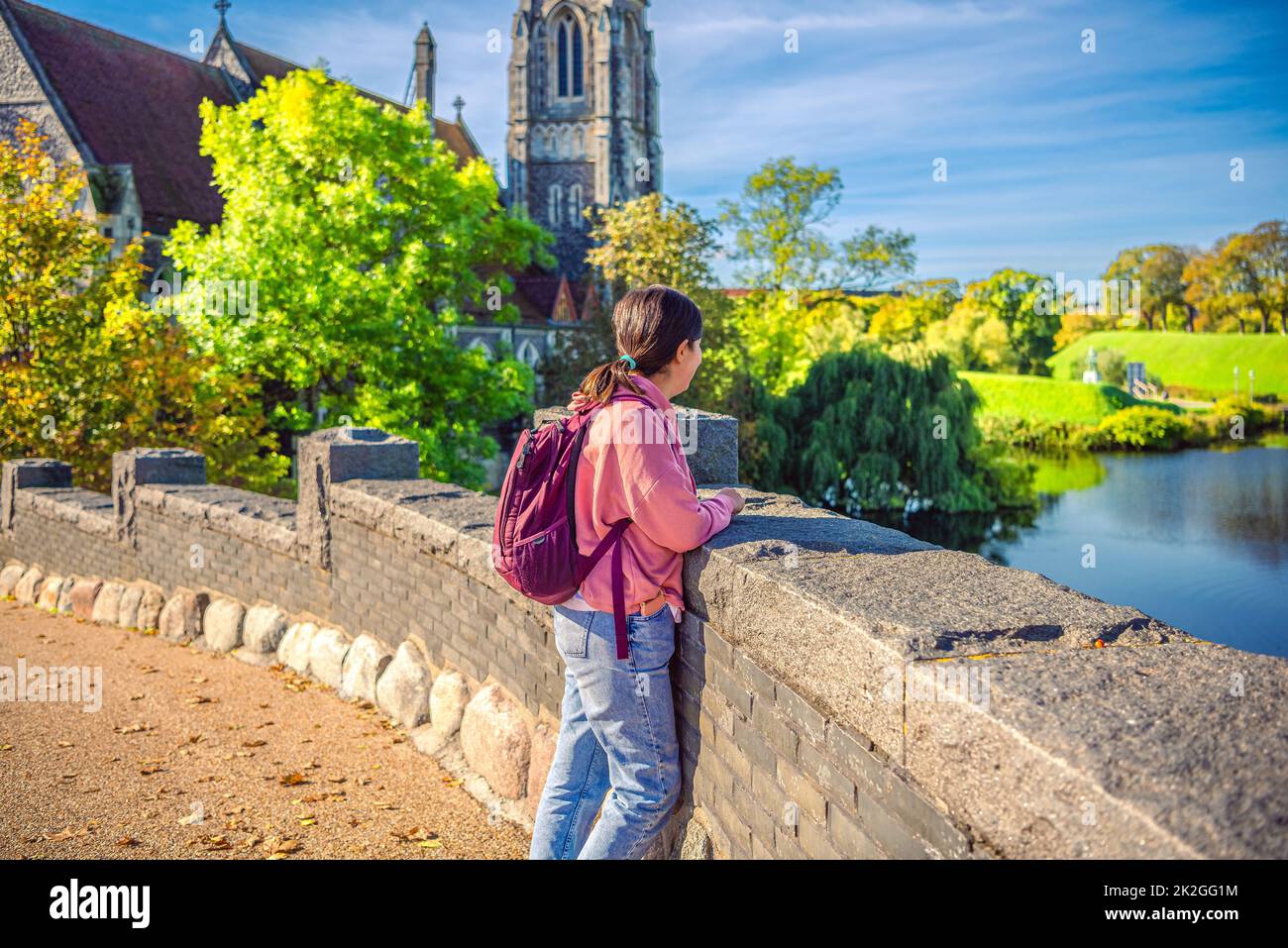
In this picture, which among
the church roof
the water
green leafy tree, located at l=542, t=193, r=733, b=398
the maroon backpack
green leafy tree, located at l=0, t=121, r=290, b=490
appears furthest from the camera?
the church roof

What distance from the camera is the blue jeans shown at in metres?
3.22

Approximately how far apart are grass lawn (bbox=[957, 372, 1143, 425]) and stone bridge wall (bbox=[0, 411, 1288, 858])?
1577 inches

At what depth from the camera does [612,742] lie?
10.8 ft

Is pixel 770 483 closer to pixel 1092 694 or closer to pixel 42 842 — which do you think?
pixel 42 842

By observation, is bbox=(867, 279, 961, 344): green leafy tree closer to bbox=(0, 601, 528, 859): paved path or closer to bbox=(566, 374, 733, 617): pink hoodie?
bbox=(0, 601, 528, 859): paved path

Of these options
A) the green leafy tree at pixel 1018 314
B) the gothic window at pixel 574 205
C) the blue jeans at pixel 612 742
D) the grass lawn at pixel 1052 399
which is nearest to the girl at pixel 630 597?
the blue jeans at pixel 612 742

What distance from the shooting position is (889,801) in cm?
245

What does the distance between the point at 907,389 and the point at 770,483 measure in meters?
4.36

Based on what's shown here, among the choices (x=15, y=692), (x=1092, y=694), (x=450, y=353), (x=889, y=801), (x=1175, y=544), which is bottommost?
(x=1175, y=544)

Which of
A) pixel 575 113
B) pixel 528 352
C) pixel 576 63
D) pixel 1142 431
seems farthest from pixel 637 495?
pixel 576 63

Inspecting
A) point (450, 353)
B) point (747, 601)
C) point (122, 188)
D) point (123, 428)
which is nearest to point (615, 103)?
point (122, 188)

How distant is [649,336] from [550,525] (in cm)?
62

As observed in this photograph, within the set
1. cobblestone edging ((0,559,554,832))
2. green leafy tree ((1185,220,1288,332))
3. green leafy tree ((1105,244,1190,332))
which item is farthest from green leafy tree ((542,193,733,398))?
green leafy tree ((1105,244,1190,332))

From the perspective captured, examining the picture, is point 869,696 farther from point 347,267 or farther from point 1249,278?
point 1249,278
